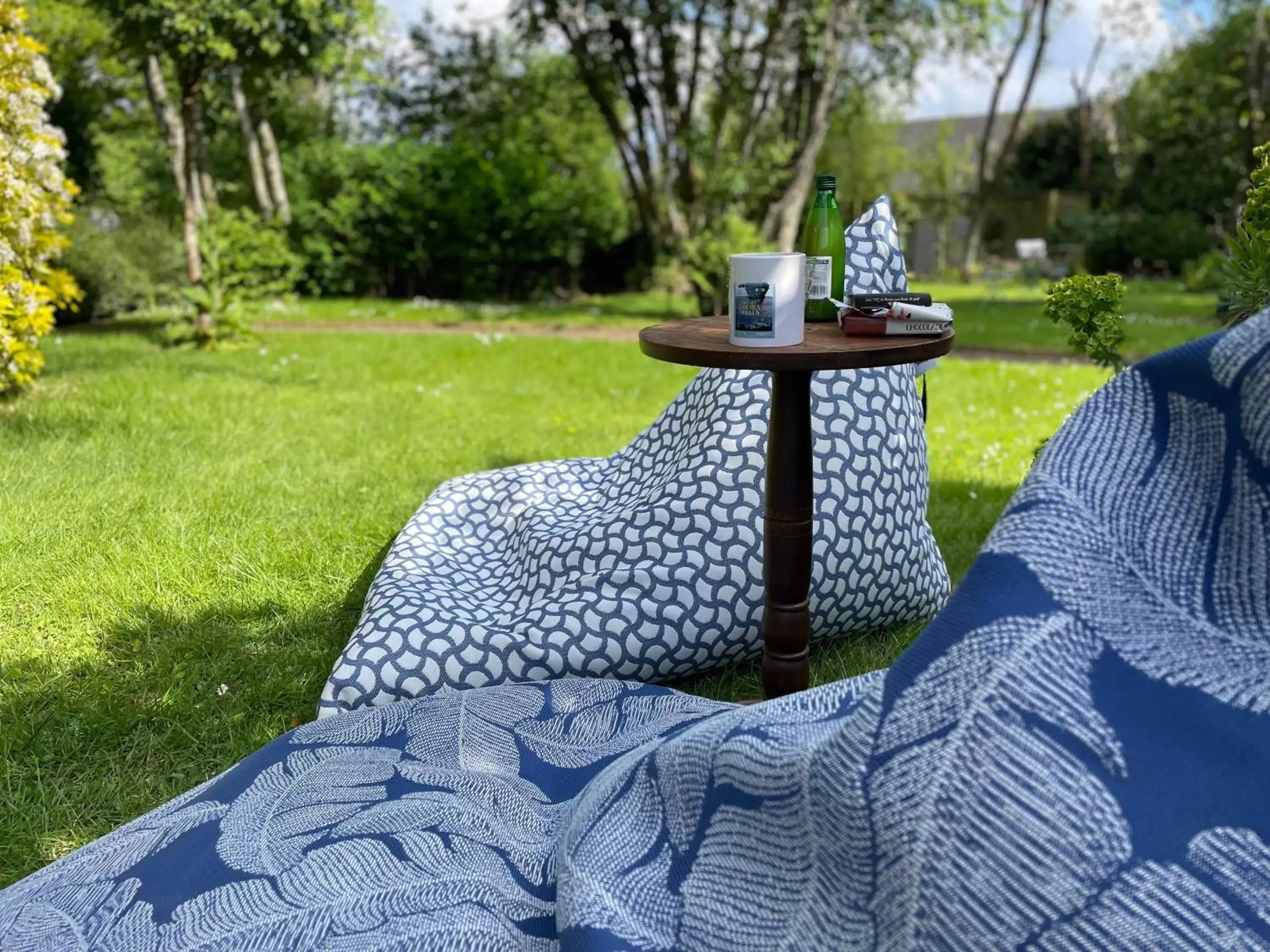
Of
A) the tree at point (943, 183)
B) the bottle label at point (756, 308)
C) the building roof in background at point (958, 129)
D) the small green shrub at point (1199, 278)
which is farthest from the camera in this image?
the building roof in background at point (958, 129)

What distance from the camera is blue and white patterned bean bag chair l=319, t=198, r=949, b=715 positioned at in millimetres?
2639

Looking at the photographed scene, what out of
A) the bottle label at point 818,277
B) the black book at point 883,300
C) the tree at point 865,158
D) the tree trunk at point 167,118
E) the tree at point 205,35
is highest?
the tree at point 865,158

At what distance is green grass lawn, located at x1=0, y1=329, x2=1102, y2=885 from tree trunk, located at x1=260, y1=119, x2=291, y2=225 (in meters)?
8.66

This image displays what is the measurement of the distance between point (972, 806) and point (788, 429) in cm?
114

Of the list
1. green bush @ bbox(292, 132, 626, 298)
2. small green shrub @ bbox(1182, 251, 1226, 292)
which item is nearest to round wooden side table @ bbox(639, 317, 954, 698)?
green bush @ bbox(292, 132, 626, 298)

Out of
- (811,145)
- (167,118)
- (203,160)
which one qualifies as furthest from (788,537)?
(203,160)

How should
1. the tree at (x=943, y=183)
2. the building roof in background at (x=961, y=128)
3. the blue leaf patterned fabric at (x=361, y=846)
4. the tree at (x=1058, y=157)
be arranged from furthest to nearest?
the building roof in background at (x=961, y=128) → the tree at (x=1058, y=157) → the tree at (x=943, y=183) → the blue leaf patterned fabric at (x=361, y=846)

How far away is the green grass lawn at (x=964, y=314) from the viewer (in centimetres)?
1102

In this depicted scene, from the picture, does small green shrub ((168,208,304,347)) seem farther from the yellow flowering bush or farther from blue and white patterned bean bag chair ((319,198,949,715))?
blue and white patterned bean bag chair ((319,198,949,715))

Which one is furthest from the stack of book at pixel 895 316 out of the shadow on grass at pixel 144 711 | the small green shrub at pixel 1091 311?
the shadow on grass at pixel 144 711

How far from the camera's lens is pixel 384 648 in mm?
2590

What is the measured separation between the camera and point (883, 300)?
88.7 inches

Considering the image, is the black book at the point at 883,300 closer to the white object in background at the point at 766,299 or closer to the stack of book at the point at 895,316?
the stack of book at the point at 895,316

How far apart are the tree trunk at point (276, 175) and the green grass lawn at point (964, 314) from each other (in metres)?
1.79
